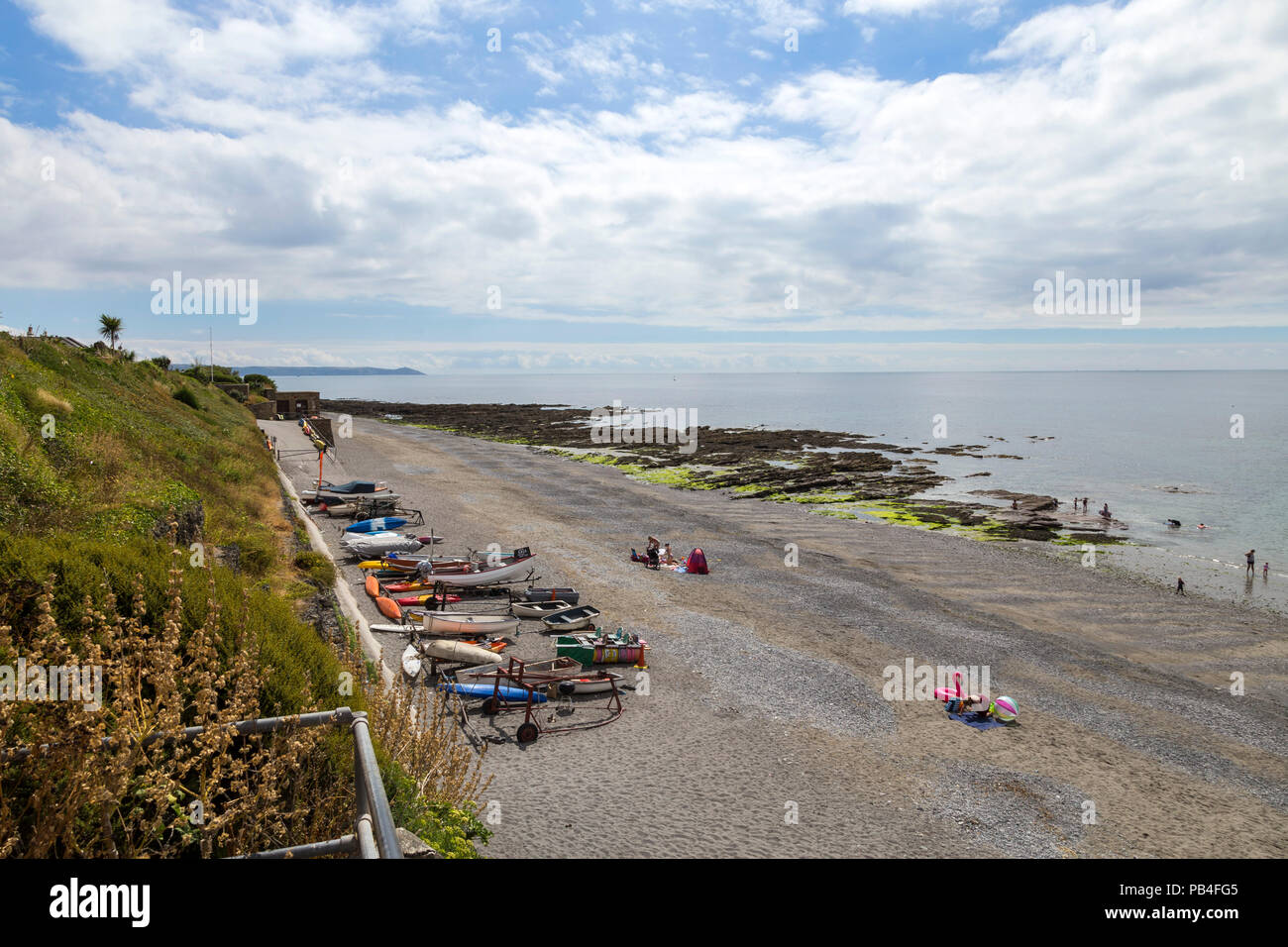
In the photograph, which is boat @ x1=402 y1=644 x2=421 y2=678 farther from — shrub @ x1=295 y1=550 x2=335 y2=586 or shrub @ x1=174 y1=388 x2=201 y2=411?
shrub @ x1=174 y1=388 x2=201 y2=411

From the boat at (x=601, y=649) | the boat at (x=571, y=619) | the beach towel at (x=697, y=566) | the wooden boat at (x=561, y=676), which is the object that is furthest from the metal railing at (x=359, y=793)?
the beach towel at (x=697, y=566)

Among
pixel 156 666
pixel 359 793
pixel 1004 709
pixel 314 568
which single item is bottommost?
pixel 1004 709

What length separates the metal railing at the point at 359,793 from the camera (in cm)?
308

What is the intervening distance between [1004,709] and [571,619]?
11164 millimetres

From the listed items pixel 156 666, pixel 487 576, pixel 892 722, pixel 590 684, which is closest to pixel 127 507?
pixel 156 666

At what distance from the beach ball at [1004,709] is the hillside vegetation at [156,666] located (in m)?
11.5

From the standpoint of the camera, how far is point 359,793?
411cm

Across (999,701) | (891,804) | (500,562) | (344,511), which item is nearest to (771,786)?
(891,804)

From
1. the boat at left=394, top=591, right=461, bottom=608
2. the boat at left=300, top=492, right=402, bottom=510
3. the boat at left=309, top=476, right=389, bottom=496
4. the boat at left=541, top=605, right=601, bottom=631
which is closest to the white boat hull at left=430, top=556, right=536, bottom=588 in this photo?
the boat at left=394, top=591, right=461, bottom=608

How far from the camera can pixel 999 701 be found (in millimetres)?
15961

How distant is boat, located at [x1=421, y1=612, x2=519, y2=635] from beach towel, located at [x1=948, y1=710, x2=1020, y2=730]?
11372 millimetres

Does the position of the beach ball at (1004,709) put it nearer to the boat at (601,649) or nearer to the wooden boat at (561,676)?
the boat at (601,649)

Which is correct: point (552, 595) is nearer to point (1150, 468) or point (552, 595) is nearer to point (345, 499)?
point (345, 499)
